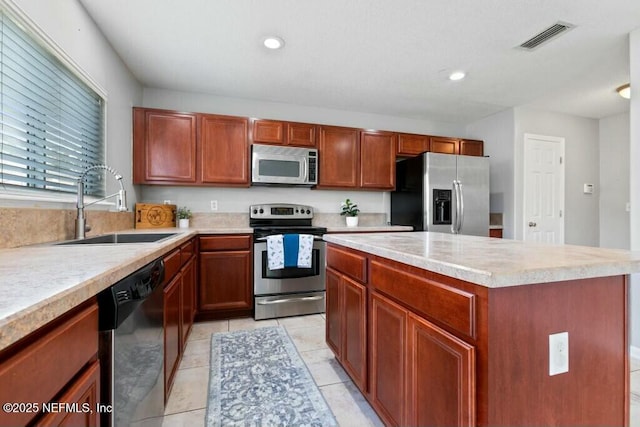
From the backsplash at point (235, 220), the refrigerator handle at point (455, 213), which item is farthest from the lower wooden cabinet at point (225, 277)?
the refrigerator handle at point (455, 213)

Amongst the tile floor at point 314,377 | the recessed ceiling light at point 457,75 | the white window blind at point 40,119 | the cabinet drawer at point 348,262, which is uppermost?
the recessed ceiling light at point 457,75

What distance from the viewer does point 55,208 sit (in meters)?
1.67

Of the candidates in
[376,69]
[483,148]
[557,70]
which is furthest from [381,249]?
[483,148]

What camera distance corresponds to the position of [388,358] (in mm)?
1309

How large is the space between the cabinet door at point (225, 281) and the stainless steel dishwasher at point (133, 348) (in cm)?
149

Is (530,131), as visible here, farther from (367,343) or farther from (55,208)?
(55,208)

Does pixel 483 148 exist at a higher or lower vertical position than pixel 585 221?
higher

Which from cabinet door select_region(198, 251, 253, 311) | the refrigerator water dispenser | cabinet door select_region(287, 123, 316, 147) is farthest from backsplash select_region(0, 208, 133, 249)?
the refrigerator water dispenser

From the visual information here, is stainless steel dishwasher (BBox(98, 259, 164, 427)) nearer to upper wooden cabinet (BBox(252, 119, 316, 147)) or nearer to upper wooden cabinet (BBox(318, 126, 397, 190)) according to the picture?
upper wooden cabinet (BBox(252, 119, 316, 147))

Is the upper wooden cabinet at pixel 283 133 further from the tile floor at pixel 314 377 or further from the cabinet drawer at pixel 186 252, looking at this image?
the tile floor at pixel 314 377

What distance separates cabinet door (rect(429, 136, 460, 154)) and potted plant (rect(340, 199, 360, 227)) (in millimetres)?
1305

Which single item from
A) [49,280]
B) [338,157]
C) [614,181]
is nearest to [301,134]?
[338,157]

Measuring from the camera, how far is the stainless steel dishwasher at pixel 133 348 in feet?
2.63

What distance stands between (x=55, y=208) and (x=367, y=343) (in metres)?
1.87
